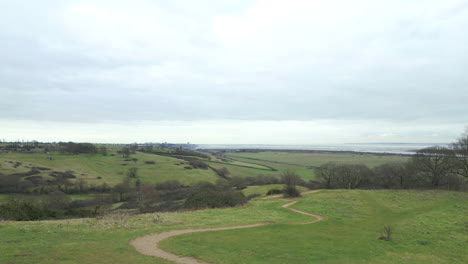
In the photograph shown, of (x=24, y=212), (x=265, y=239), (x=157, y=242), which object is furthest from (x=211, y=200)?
→ (x=24, y=212)

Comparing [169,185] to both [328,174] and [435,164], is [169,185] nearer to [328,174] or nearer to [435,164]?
[328,174]

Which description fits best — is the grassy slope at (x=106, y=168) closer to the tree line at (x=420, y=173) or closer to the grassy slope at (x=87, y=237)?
the tree line at (x=420, y=173)

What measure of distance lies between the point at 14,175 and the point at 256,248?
97.9 m

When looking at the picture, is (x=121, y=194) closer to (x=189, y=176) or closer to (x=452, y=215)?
(x=189, y=176)

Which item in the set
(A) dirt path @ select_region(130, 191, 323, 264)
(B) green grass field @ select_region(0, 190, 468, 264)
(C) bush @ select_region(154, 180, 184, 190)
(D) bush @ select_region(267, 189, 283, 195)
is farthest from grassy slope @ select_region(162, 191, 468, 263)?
(C) bush @ select_region(154, 180, 184, 190)

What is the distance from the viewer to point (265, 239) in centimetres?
2056

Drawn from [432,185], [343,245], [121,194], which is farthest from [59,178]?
[432,185]

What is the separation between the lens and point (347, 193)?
46.8 meters

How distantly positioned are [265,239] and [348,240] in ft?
23.7

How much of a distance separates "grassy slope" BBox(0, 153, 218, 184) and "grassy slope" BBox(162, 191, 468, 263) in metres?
73.3

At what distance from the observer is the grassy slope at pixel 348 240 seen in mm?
16656

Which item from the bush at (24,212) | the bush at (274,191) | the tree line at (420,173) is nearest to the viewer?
the bush at (24,212)

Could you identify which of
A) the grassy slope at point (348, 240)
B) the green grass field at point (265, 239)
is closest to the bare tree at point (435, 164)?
the grassy slope at point (348, 240)

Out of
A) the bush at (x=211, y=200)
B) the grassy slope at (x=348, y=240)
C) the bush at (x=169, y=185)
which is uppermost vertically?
the grassy slope at (x=348, y=240)
